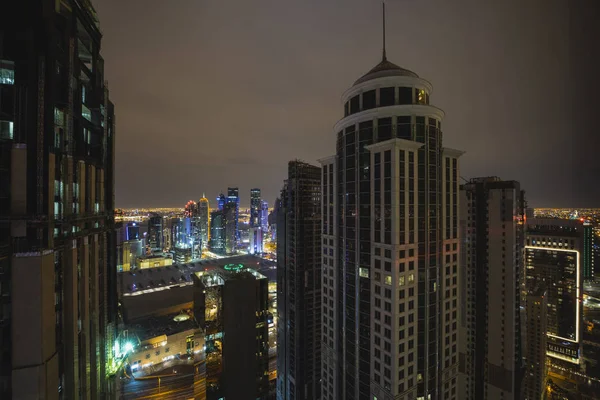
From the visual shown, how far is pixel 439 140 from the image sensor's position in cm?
2291

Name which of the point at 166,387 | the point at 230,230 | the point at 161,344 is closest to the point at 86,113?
the point at 166,387

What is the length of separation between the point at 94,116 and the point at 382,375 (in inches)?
1153

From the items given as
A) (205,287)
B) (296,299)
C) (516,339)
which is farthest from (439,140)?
(516,339)

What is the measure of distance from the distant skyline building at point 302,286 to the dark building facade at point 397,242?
18.6 meters

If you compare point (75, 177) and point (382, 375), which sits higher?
point (75, 177)

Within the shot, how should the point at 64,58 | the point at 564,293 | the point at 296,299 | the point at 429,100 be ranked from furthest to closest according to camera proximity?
the point at 564,293
the point at 296,299
the point at 429,100
the point at 64,58

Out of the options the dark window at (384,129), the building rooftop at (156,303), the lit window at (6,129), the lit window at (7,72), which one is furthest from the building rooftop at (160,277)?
the lit window at (7,72)

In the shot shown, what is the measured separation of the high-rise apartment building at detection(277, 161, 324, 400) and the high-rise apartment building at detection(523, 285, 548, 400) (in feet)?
162

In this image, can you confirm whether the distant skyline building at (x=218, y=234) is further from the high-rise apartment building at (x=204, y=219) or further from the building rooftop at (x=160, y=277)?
the building rooftop at (x=160, y=277)

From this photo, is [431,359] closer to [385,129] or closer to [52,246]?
[385,129]

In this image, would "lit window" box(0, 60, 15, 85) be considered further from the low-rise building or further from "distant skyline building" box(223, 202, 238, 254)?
"distant skyline building" box(223, 202, 238, 254)

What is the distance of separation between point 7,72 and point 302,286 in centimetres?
4229

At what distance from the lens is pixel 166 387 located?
36531 mm

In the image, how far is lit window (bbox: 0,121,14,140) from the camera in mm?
9156
